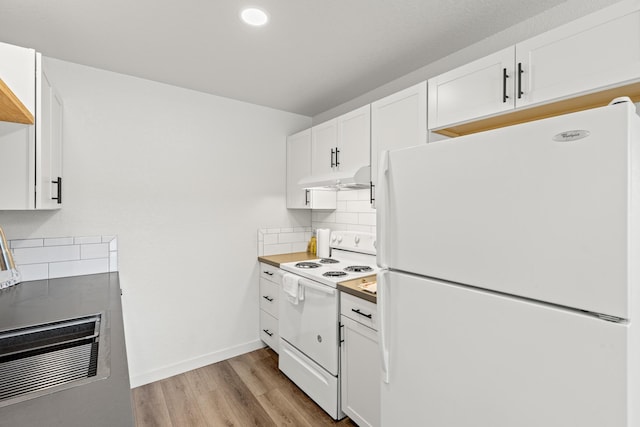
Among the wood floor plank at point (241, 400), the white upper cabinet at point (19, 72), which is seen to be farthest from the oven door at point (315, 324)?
the white upper cabinet at point (19, 72)

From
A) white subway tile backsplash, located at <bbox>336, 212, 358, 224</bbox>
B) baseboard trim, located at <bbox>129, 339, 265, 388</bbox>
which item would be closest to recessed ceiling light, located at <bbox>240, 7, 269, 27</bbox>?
white subway tile backsplash, located at <bbox>336, 212, 358, 224</bbox>

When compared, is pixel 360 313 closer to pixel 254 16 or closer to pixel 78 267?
pixel 254 16

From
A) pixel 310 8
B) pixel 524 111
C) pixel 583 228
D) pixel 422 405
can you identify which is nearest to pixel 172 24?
pixel 310 8

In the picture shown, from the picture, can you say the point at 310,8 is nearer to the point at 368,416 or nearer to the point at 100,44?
the point at 100,44

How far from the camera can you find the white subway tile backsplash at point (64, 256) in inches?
80.1

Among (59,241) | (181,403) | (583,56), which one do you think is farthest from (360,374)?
(59,241)

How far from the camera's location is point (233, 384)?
2424 millimetres

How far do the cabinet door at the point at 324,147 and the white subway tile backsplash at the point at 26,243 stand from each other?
2.07 m

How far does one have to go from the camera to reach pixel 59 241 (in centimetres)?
214

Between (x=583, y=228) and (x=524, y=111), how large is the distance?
3.10 ft

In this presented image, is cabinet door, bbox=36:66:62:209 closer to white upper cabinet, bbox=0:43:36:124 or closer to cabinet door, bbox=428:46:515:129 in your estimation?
white upper cabinet, bbox=0:43:36:124

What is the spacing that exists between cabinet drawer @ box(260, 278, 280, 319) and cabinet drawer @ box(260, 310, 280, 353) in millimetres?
52

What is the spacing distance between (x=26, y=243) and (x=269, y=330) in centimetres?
192

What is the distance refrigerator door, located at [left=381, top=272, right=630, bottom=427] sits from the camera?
796 millimetres
